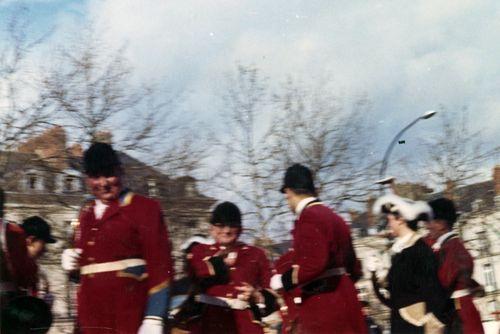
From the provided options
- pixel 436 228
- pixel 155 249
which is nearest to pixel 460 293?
pixel 436 228

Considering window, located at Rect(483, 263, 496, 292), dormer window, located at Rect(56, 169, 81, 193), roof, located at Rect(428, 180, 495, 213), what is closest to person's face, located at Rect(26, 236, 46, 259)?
dormer window, located at Rect(56, 169, 81, 193)

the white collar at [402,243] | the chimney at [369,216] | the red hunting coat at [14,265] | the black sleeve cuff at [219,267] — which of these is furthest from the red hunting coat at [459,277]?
the red hunting coat at [14,265]

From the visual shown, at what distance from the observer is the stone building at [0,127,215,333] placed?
543cm

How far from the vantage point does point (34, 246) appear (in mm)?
5254

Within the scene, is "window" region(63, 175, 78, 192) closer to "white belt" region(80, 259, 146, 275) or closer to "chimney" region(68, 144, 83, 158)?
"chimney" region(68, 144, 83, 158)

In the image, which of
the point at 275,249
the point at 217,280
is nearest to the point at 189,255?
the point at 217,280

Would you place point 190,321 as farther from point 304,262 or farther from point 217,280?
point 304,262

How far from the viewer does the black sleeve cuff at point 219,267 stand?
535cm

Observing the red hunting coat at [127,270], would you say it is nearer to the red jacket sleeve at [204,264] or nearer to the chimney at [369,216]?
the red jacket sleeve at [204,264]

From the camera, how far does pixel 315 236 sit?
184 inches

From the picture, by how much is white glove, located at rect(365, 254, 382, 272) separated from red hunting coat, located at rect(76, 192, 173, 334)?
1.54m

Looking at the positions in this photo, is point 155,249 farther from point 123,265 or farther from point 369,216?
point 369,216

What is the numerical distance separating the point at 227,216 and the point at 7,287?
137cm

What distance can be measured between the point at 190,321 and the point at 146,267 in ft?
3.37
